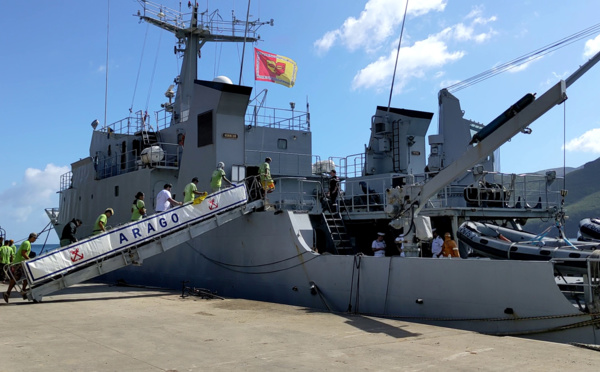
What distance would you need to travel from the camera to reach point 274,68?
18.1 m

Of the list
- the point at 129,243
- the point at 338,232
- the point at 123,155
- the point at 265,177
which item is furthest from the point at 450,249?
the point at 123,155

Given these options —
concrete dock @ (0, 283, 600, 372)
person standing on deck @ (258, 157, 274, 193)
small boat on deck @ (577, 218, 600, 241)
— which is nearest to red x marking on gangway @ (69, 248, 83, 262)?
Answer: concrete dock @ (0, 283, 600, 372)

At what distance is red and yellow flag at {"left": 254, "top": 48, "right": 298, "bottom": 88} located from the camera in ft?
58.3

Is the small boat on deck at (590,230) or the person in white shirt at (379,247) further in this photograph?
the small boat on deck at (590,230)

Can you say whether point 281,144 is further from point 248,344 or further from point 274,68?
point 248,344

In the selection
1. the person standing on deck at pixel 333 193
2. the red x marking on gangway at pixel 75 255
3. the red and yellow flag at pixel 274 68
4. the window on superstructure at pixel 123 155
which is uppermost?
the red and yellow flag at pixel 274 68

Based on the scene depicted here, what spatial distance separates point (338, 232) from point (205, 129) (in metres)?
4.90

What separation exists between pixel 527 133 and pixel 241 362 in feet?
→ 19.1

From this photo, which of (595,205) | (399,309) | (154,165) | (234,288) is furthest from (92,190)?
(595,205)

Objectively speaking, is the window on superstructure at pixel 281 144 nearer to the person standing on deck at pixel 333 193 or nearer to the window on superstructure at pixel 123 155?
the person standing on deck at pixel 333 193

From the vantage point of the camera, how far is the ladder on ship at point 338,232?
41.9 feet

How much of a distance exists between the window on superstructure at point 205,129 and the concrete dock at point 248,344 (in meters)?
5.97

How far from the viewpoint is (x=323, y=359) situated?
5.90 meters

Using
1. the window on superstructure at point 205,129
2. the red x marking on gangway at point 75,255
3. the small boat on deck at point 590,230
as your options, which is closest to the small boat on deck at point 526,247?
the small boat on deck at point 590,230
